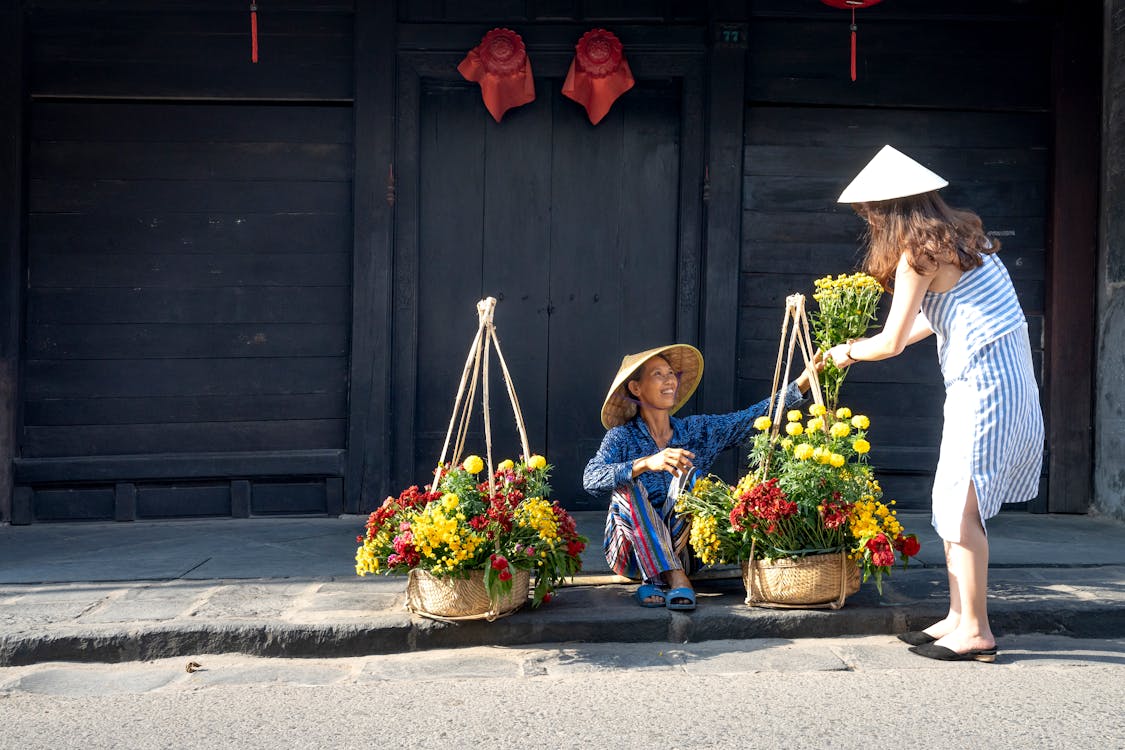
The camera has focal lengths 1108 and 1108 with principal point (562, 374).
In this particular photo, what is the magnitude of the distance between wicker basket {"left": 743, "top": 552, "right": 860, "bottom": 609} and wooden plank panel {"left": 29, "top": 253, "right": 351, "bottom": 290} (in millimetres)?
3492

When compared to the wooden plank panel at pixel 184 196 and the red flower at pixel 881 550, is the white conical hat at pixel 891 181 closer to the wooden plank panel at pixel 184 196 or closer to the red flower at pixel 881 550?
the red flower at pixel 881 550

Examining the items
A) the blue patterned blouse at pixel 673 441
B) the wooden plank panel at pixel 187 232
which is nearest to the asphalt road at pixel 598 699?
the blue patterned blouse at pixel 673 441

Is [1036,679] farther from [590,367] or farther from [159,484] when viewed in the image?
[159,484]

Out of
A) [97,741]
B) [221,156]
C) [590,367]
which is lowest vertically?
[97,741]

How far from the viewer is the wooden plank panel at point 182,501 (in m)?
6.87

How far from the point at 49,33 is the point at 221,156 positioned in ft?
4.17

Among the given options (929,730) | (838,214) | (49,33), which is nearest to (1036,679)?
(929,730)

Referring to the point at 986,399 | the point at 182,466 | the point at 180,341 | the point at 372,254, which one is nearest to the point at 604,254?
the point at 372,254

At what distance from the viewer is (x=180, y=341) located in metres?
6.91

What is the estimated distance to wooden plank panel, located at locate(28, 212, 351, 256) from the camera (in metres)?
6.83

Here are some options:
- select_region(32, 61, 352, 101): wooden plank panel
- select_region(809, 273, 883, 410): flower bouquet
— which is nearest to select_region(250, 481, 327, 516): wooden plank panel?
select_region(32, 61, 352, 101): wooden plank panel

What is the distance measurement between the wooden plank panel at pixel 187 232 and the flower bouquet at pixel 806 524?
11.0ft

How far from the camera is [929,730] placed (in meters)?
3.47

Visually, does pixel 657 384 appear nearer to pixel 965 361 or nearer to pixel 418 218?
pixel 965 361
